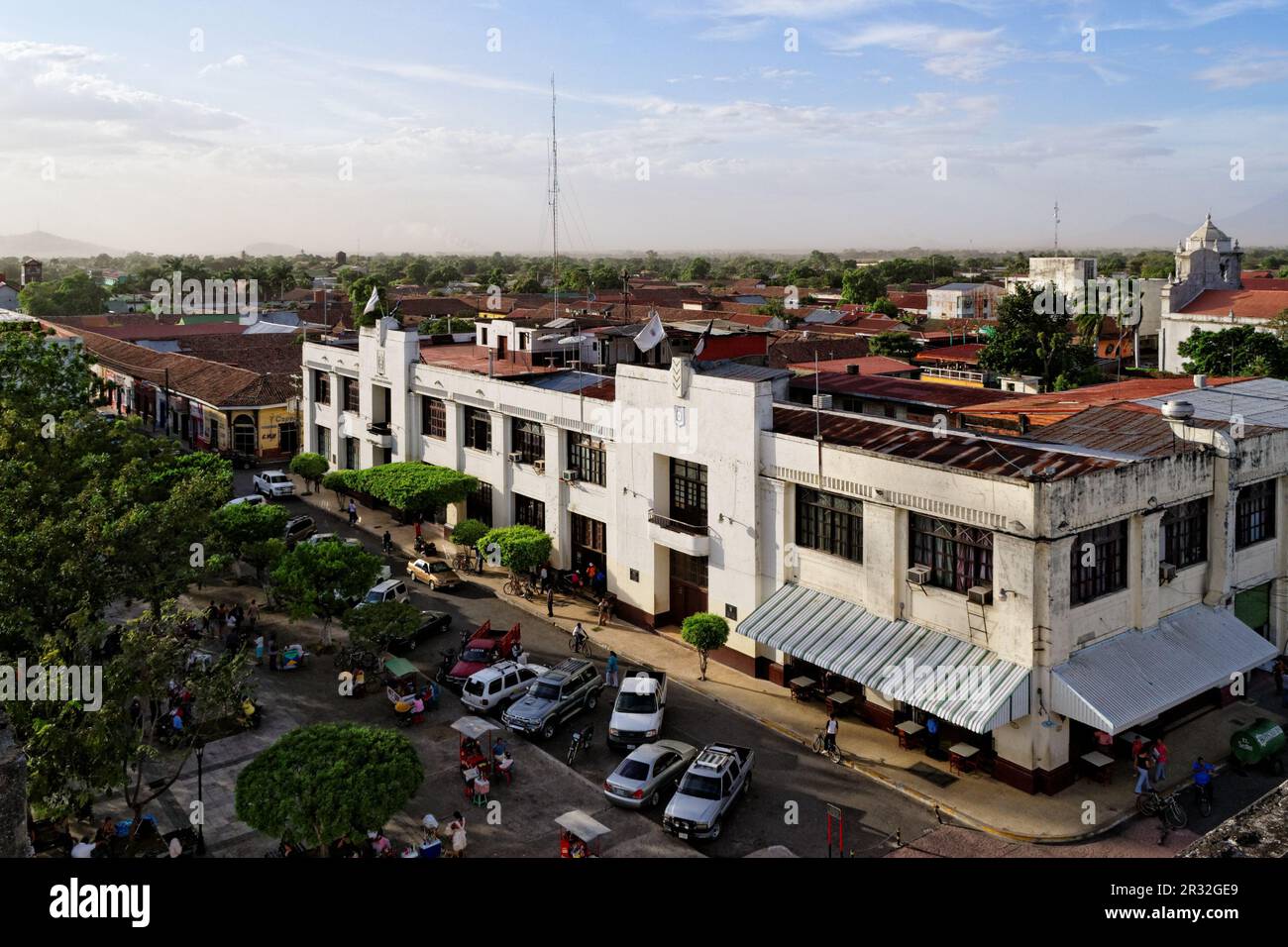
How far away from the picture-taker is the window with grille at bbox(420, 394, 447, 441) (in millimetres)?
46247

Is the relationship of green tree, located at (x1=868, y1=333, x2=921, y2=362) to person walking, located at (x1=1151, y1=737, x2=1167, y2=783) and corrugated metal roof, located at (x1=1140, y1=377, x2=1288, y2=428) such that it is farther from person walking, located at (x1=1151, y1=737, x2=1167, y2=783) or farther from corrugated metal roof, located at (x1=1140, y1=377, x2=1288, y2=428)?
person walking, located at (x1=1151, y1=737, x2=1167, y2=783)

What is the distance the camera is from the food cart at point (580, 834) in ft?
67.7

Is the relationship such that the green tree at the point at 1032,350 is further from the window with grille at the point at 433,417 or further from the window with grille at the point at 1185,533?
the window with grille at the point at 1185,533

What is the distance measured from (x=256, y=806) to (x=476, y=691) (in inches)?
415

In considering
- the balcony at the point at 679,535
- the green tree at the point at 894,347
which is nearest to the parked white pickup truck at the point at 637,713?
the balcony at the point at 679,535

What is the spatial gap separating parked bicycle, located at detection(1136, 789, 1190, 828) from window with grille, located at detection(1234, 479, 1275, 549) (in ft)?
27.0

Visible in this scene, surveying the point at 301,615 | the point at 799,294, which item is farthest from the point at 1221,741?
the point at 799,294

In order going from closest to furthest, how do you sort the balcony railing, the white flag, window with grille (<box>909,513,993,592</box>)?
window with grille (<box>909,513,993,592</box>) → the balcony railing → the white flag

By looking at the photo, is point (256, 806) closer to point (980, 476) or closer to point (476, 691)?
point (476, 691)

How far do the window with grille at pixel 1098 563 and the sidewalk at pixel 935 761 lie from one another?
4348mm

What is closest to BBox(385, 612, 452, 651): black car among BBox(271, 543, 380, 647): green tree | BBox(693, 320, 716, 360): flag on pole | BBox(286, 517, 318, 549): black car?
BBox(271, 543, 380, 647): green tree

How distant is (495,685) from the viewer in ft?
94.9

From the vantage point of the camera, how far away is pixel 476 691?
28.9m
